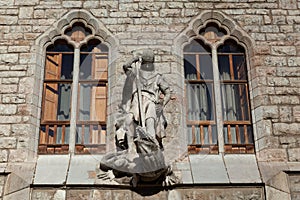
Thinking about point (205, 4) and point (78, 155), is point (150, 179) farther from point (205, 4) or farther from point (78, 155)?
point (205, 4)

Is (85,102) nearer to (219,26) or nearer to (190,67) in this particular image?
(190,67)

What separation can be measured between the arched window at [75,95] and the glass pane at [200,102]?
1289 millimetres

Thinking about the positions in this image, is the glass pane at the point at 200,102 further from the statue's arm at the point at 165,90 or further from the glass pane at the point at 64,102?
the glass pane at the point at 64,102

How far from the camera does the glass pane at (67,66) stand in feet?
24.5

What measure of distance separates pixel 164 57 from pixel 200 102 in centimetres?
88

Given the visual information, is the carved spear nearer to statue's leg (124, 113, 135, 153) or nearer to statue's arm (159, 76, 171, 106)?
statue's leg (124, 113, 135, 153)

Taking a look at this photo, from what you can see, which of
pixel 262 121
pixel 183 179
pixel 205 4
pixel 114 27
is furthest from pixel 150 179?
pixel 205 4

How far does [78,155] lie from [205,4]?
126 inches

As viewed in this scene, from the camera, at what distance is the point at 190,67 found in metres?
7.62

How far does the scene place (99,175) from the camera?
21.0 ft

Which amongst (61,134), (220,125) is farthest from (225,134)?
(61,134)

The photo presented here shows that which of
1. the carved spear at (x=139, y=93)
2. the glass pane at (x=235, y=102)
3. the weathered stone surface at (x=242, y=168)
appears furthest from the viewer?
the glass pane at (x=235, y=102)

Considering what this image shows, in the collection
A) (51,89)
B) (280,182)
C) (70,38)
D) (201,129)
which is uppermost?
(70,38)

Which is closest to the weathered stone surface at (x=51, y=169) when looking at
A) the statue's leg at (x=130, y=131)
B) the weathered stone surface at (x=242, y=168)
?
the statue's leg at (x=130, y=131)
